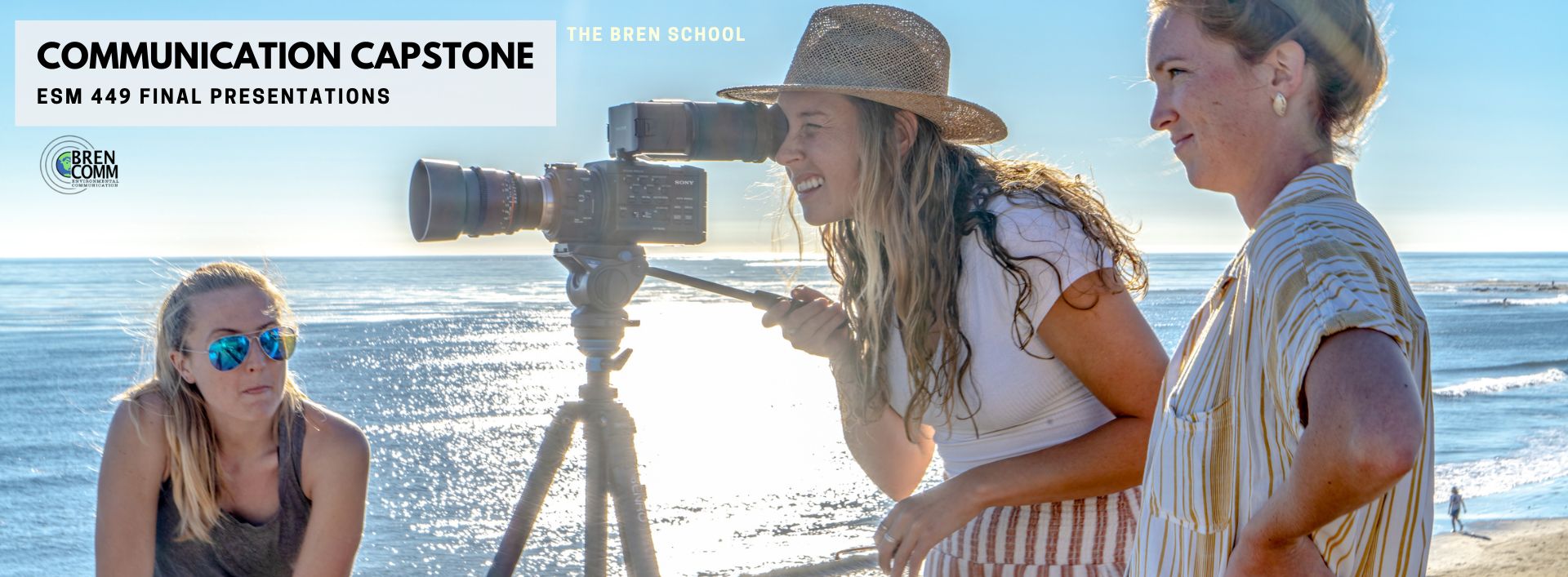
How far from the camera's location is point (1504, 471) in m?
11.1

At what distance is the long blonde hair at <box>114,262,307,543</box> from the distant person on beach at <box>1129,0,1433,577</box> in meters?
1.88

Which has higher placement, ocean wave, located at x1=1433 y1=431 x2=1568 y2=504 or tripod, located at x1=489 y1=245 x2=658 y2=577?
tripod, located at x1=489 y1=245 x2=658 y2=577

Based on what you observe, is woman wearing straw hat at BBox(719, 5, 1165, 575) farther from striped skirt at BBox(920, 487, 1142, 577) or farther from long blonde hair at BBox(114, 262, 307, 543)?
long blonde hair at BBox(114, 262, 307, 543)

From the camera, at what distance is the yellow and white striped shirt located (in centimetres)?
84

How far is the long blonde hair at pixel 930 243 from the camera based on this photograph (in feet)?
5.35

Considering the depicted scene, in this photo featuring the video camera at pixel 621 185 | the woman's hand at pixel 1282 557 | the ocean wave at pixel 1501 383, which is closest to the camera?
the woman's hand at pixel 1282 557

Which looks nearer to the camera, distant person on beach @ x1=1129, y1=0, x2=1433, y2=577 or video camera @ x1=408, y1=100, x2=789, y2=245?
distant person on beach @ x1=1129, y1=0, x2=1433, y2=577

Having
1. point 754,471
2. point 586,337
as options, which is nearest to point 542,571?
point 754,471

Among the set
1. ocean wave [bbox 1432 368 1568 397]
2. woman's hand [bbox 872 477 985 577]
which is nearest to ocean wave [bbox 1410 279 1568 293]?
ocean wave [bbox 1432 368 1568 397]

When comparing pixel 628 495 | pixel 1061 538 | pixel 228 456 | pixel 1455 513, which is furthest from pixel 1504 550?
pixel 228 456

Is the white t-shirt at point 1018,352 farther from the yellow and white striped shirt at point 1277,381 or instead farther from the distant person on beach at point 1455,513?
the distant person on beach at point 1455,513

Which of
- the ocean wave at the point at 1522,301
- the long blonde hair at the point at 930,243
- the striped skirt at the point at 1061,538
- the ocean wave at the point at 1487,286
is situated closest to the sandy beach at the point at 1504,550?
the striped skirt at the point at 1061,538

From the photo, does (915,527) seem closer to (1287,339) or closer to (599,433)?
(1287,339)

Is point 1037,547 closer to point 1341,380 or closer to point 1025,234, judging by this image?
point 1025,234
